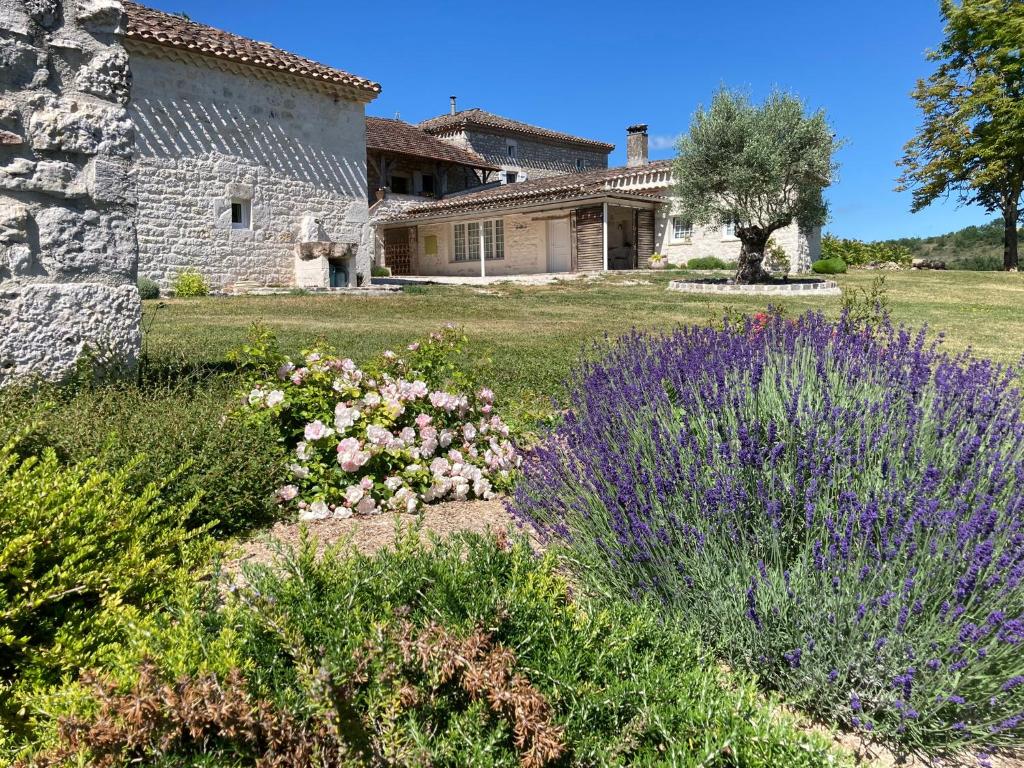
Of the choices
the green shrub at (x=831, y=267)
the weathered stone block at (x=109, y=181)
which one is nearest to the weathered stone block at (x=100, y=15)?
the weathered stone block at (x=109, y=181)

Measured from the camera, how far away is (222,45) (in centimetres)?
1653

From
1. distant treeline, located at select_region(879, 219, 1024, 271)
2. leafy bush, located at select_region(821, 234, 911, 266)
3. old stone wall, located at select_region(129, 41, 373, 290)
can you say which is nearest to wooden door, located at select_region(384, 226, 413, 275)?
old stone wall, located at select_region(129, 41, 373, 290)

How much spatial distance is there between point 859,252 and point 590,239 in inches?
522

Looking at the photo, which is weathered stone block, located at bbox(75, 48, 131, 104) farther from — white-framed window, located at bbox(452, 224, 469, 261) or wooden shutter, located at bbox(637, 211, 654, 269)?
white-framed window, located at bbox(452, 224, 469, 261)

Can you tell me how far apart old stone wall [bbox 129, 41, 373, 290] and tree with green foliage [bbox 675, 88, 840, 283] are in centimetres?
951

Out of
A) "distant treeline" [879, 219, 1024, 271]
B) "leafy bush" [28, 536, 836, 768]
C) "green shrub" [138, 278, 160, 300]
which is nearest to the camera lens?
"leafy bush" [28, 536, 836, 768]

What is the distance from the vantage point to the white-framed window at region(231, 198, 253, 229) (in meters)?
18.2

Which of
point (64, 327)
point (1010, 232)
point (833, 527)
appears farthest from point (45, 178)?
point (1010, 232)

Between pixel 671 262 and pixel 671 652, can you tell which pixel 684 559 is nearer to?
pixel 671 652

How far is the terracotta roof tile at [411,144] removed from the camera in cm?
2712

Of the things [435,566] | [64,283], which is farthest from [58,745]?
[64,283]

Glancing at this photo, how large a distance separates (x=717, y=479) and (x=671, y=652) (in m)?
0.55

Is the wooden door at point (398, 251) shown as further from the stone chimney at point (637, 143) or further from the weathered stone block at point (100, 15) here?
the weathered stone block at point (100, 15)

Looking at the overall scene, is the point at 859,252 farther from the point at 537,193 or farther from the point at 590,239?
the point at 537,193
